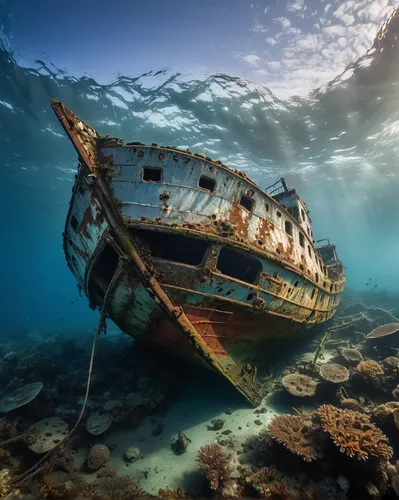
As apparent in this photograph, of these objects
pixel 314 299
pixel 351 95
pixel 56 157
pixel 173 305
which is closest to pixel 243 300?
pixel 173 305

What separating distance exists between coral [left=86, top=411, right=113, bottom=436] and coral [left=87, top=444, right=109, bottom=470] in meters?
0.70

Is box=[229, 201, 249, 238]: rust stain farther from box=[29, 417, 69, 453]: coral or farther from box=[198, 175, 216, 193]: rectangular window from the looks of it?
box=[29, 417, 69, 453]: coral

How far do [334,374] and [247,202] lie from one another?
633cm

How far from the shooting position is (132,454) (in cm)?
589

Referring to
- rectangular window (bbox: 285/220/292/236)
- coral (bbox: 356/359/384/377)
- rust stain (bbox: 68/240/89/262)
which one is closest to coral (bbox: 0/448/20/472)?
rust stain (bbox: 68/240/89/262)

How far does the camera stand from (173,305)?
5.46 metres

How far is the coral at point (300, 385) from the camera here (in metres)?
7.46

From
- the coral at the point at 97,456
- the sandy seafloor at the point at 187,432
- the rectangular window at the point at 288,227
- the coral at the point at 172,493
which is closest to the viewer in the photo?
the coral at the point at 172,493

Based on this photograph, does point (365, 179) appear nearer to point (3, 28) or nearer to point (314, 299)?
point (314, 299)

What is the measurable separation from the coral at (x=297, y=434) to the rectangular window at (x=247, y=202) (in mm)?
5658

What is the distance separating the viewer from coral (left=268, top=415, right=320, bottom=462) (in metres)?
5.13

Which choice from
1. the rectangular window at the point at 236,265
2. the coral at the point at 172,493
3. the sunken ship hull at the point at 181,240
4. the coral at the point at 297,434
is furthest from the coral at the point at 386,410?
the coral at the point at 172,493

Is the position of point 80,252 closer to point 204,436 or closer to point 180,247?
point 180,247

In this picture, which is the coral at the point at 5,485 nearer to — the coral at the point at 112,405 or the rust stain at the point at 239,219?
the coral at the point at 112,405
